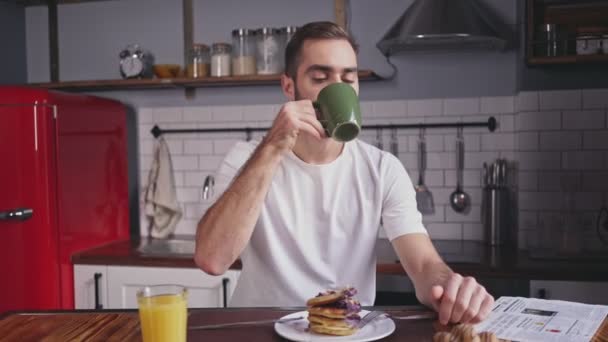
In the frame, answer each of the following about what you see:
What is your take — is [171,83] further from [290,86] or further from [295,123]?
[295,123]

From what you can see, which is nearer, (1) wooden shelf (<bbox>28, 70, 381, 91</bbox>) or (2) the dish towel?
(1) wooden shelf (<bbox>28, 70, 381, 91</bbox>)

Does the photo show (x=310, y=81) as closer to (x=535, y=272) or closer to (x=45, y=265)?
(x=535, y=272)

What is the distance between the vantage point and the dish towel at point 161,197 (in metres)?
3.46

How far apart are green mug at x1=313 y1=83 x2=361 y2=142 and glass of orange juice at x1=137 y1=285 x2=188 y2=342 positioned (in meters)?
0.46

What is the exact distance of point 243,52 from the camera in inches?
128

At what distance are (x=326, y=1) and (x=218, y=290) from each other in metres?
1.59

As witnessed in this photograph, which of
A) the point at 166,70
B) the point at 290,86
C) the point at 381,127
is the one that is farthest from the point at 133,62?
the point at 290,86

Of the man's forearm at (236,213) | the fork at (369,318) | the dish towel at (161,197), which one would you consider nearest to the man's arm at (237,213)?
the man's forearm at (236,213)

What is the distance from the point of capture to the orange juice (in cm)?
106

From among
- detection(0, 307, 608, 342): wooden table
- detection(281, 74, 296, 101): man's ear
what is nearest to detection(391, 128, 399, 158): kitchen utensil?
detection(281, 74, 296, 101): man's ear

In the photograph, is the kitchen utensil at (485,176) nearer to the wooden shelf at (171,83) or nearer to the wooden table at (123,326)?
the wooden shelf at (171,83)

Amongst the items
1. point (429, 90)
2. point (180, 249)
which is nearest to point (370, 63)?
point (429, 90)

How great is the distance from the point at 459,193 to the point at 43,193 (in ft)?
6.55

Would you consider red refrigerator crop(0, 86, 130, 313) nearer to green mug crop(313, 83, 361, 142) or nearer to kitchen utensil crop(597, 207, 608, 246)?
green mug crop(313, 83, 361, 142)
